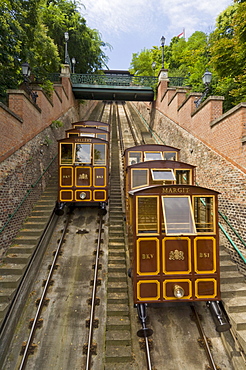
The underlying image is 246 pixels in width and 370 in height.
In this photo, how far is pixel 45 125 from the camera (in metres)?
11.4

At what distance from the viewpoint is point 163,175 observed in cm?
702

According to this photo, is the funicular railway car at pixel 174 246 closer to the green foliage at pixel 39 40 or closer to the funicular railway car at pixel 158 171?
the funicular railway car at pixel 158 171

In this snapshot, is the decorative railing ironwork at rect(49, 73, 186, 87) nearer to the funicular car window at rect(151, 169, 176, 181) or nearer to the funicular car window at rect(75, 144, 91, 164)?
the funicular car window at rect(75, 144, 91, 164)

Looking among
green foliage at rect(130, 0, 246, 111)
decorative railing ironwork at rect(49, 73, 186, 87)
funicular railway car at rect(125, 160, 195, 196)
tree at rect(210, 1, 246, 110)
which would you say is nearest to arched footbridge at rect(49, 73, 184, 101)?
decorative railing ironwork at rect(49, 73, 186, 87)

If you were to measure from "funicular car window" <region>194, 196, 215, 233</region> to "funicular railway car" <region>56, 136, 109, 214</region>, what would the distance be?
5.11m

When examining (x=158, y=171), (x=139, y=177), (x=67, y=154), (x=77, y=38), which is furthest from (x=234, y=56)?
(x=77, y=38)

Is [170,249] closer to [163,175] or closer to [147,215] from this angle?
[147,215]


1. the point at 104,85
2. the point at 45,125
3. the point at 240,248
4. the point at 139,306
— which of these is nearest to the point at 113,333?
the point at 139,306

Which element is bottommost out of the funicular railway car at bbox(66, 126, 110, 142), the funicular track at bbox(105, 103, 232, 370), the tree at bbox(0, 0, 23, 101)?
the funicular track at bbox(105, 103, 232, 370)

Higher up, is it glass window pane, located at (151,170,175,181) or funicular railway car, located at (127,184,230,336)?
glass window pane, located at (151,170,175,181)

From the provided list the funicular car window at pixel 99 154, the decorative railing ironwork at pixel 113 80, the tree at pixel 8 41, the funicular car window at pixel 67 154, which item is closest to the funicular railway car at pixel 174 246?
the funicular car window at pixel 99 154

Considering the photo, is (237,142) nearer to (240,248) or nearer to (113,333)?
(240,248)

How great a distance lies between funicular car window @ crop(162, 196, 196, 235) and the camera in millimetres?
4746

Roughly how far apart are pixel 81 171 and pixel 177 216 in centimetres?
552
